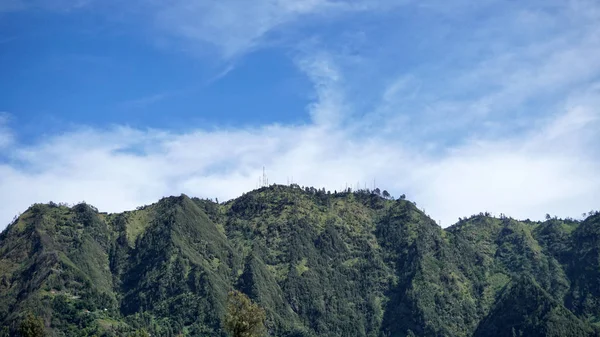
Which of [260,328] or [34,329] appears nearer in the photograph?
[260,328]

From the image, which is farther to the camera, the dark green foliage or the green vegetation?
the dark green foliage

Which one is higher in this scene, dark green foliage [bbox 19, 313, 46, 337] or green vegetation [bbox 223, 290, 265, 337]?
dark green foliage [bbox 19, 313, 46, 337]

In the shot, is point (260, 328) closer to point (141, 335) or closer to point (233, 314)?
point (233, 314)

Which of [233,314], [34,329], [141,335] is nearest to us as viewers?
[233,314]

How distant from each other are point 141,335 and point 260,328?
208 feet

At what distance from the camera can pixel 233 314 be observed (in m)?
113

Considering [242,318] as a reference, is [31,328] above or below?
above

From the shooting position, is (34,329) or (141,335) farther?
(141,335)

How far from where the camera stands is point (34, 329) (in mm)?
145375

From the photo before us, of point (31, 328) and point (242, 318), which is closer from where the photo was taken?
point (242, 318)

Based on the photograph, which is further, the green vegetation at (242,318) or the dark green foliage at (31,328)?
the dark green foliage at (31,328)

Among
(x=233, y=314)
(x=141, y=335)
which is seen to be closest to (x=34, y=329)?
(x=141, y=335)

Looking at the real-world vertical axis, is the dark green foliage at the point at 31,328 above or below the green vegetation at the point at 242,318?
above

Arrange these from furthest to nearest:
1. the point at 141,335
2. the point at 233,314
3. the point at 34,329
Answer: the point at 141,335 → the point at 34,329 → the point at 233,314
